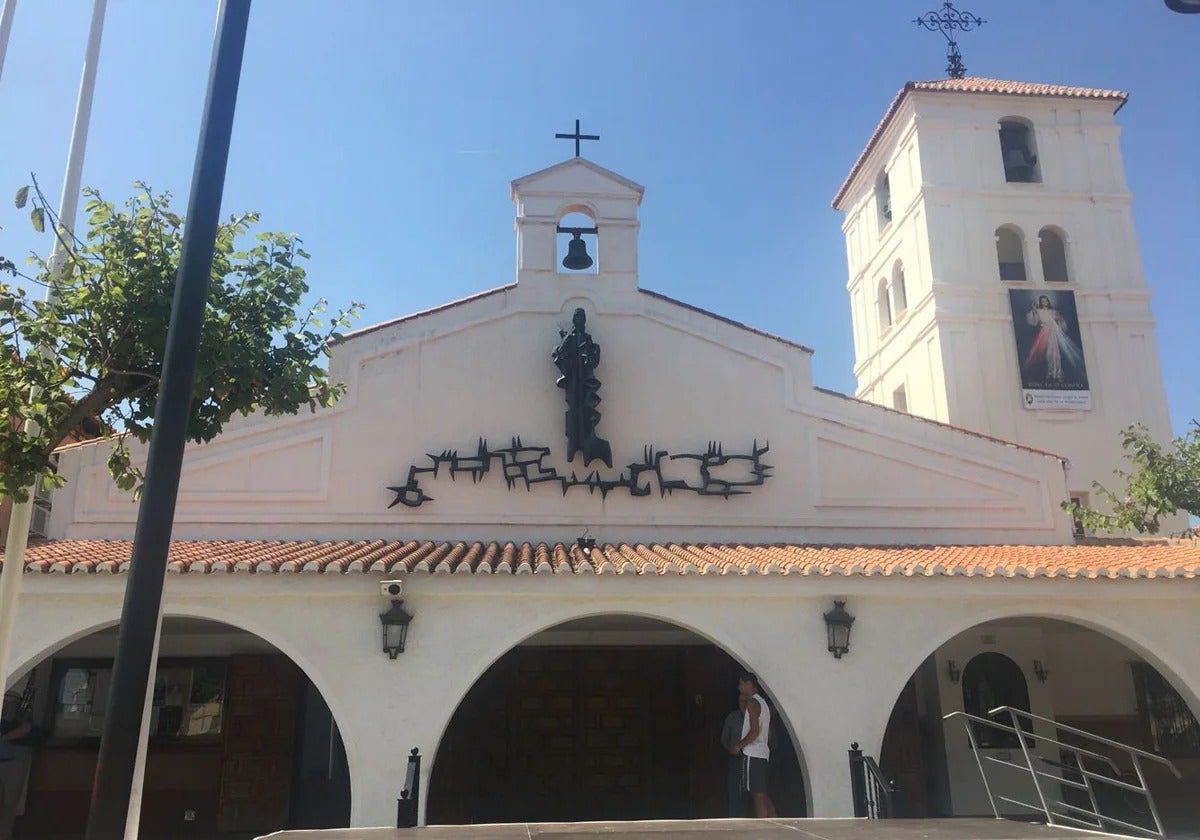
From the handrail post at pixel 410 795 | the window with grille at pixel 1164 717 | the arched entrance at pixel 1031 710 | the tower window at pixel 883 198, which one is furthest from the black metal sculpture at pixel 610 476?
the tower window at pixel 883 198

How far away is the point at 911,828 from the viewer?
21.5 feet

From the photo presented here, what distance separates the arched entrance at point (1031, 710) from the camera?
1316 centimetres

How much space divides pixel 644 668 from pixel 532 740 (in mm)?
1820

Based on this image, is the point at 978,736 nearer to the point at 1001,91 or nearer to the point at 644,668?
the point at 644,668

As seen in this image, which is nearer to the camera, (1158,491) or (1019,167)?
(1158,491)

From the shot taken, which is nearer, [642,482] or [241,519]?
[241,519]

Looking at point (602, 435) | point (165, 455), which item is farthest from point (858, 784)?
point (165, 455)

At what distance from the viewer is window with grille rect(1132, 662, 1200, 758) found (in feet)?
45.9

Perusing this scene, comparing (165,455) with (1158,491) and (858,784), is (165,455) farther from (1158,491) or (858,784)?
(1158,491)

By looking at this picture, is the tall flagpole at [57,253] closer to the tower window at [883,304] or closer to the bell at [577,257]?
the bell at [577,257]

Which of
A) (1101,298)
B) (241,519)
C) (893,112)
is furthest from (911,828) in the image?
(893,112)

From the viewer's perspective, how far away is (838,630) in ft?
34.6

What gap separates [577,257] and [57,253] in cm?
794

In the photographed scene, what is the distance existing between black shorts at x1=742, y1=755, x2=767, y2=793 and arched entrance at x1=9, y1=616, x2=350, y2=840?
5.84 meters
